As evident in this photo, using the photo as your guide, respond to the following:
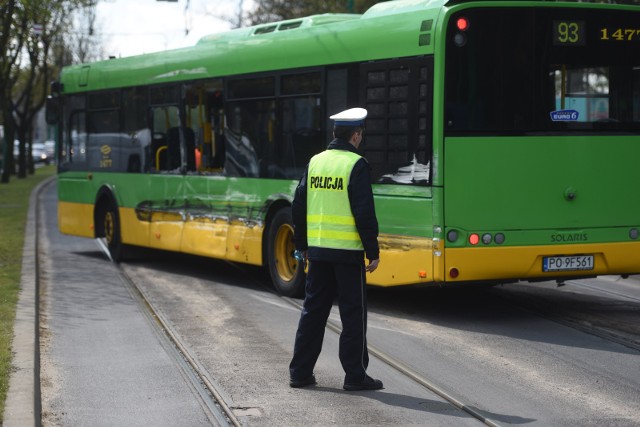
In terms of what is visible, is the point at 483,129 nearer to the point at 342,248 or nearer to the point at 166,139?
the point at 342,248

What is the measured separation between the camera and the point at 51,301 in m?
13.4

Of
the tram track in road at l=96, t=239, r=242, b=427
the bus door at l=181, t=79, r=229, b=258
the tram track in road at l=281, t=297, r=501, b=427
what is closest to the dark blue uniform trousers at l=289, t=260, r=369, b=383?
the tram track in road at l=281, t=297, r=501, b=427

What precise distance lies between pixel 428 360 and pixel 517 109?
2.88 m

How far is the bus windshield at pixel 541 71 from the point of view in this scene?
11.1 m

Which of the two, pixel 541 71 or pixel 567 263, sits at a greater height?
pixel 541 71

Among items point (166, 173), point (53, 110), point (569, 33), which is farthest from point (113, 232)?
point (569, 33)

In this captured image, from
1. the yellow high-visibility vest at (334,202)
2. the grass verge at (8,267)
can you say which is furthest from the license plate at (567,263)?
the grass verge at (8,267)

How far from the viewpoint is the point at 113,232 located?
18375 millimetres

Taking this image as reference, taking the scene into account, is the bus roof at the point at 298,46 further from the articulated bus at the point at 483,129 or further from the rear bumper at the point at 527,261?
the rear bumper at the point at 527,261

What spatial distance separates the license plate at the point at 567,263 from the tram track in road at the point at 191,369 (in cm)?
331

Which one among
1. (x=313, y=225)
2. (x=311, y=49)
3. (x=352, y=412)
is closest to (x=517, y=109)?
(x=311, y=49)

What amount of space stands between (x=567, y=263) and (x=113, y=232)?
28.2ft

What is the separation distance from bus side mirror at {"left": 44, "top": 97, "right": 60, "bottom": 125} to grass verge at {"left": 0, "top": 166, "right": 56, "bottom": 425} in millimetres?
2002

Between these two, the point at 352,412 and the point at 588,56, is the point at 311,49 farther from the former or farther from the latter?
the point at 352,412
